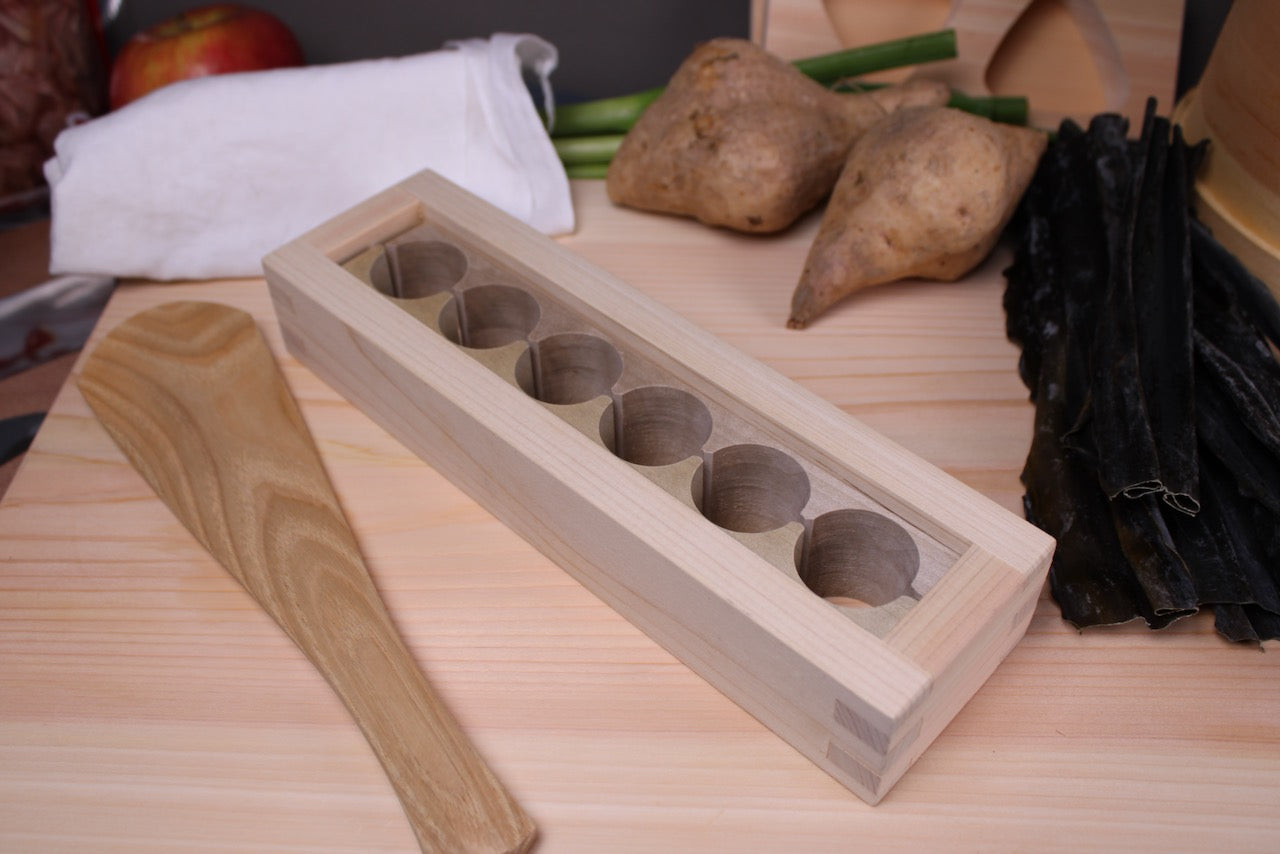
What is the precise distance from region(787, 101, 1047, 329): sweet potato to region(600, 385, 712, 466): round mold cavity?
14 cm

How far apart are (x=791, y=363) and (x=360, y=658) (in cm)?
29

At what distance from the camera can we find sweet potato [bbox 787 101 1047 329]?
2.10ft

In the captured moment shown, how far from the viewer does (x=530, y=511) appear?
53cm

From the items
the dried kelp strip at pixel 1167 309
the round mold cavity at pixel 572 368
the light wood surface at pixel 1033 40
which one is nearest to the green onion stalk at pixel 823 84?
the light wood surface at pixel 1033 40

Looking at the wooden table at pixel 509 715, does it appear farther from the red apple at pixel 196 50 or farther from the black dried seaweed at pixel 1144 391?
the red apple at pixel 196 50

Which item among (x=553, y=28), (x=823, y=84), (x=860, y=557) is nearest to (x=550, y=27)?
(x=553, y=28)

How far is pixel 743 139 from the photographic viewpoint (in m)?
0.70

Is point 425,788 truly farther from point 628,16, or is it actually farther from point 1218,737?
point 628,16

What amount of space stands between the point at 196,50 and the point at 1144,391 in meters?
0.65

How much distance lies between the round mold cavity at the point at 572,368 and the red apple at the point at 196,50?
40 centimetres

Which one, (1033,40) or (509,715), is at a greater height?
(1033,40)

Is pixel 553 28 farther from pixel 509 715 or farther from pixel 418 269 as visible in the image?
pixel 509 715

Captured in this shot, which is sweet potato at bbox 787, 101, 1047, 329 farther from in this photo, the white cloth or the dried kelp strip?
the white cloth

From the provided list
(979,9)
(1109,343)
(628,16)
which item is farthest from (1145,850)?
(628,16)
